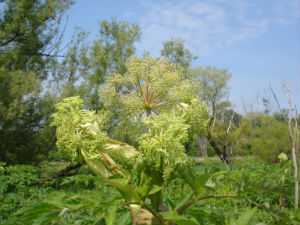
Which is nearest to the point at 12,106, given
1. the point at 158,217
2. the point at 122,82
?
the point at 122,82

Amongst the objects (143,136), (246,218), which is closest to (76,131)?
(143,136)

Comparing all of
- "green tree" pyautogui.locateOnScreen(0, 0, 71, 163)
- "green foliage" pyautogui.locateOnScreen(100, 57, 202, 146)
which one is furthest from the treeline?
"green foliage" pyautogui.locateOnScreen(100, 57, 202, 146)

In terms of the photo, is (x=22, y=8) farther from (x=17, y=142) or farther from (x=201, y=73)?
(x=201, y=73)

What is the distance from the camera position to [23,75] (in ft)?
25.9

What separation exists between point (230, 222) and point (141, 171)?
1.27ft

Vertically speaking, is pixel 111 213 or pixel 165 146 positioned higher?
pixel 165 146

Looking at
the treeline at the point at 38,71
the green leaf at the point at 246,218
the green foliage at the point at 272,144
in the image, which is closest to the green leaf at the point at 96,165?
the green leaf at the point at 246,218

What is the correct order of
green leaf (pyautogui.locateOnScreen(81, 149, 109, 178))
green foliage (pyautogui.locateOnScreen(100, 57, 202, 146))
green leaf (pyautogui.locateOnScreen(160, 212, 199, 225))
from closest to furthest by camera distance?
green leaf (pyautogui.locateOnScreen(160, 212, 199, 225)), green leaf (pyautogui.locateOnScreen(81, 149, 109, 178)), green foliage (pyautogui.locateOnScreen(100, 57, 202, 146))

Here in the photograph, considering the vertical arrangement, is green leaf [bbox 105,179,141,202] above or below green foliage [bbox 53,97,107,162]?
below

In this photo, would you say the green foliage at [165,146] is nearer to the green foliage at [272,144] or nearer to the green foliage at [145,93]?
the green foliage at [145,93]

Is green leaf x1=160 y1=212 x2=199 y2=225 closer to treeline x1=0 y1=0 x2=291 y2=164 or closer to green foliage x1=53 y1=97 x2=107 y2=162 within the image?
green foliage x1=53 y1=97 x2=107 y2=162

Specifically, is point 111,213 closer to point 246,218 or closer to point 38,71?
point 246,218

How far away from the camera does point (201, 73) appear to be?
20000 millimetres

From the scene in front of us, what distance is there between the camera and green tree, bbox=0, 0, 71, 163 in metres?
7.46
